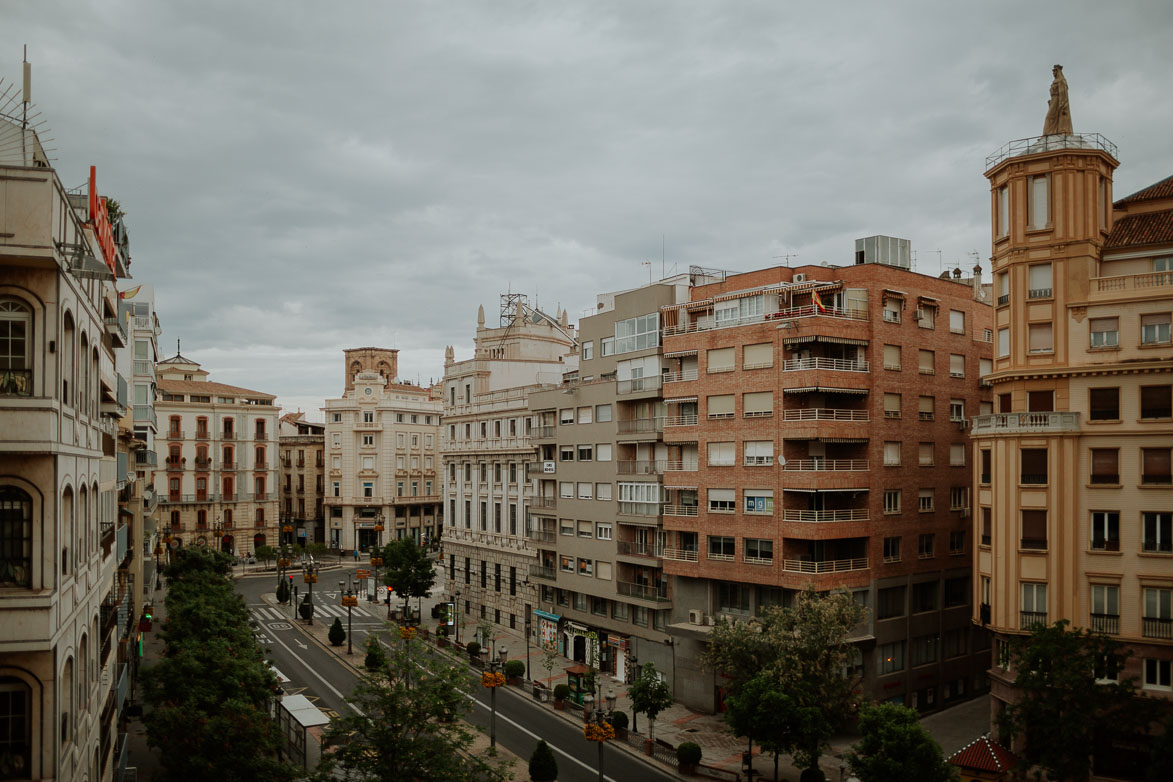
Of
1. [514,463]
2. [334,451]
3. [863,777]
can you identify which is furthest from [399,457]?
[863,777]

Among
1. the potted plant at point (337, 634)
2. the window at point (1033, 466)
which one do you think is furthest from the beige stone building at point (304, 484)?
the window at point (1033, 466)

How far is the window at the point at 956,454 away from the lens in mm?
49188

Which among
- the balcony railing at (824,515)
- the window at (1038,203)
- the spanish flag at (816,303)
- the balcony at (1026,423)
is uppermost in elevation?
the window at (1038,203)

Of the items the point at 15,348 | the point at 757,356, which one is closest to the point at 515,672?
the point at 757,356

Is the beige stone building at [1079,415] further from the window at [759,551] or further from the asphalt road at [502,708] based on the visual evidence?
the asphalt road at [502,708]

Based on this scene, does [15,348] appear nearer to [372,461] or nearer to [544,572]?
[544,572]

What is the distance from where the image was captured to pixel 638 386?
174ft

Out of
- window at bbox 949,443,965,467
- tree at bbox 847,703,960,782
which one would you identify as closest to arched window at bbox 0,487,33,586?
tree at bbox 847,703,960,782

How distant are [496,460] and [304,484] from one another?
197 ft

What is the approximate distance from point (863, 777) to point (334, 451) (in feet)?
304

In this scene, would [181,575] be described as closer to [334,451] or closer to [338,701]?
[338,701]

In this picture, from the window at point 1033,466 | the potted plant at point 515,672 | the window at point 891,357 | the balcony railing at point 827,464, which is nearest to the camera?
the window at point 1033,466

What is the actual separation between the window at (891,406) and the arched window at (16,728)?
38.6 m

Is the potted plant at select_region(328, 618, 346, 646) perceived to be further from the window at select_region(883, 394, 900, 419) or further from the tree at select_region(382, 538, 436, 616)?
the window at select_region(883, 394, 900, 419)
